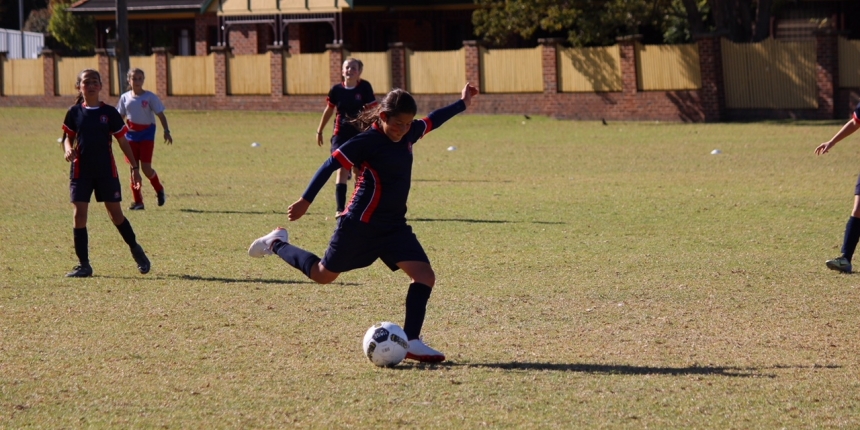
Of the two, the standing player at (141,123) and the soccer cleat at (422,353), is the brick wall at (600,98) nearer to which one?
the standing player at (141,123)

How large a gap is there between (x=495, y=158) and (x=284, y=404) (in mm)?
16372

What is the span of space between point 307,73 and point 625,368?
34.1 m

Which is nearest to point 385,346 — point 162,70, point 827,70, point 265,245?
point 265,245

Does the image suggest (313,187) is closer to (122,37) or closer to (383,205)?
(383,205)

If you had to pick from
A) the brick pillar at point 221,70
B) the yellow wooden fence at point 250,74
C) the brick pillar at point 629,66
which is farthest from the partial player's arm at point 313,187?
the brick pillar at point 221,70

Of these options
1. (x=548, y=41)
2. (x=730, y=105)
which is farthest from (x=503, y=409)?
(x=548, y=41)

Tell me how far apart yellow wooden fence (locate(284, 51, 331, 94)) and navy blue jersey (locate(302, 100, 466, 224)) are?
1290 inches

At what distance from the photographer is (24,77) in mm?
46562

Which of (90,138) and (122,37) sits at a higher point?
(122,37)

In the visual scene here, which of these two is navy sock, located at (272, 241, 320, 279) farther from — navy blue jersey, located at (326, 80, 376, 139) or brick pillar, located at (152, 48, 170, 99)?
brick pillar, located at (152, 48, 170, 99)

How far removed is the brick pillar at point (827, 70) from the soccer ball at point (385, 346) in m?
26.2

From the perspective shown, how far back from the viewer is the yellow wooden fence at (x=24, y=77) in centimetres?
4612

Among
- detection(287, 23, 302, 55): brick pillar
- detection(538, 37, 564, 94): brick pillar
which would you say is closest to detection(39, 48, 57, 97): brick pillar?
detection(287, 23, 302, 55): brick pillar

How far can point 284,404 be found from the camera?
596 cm
